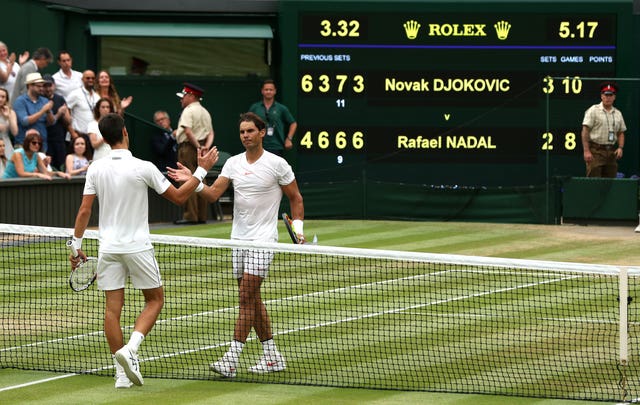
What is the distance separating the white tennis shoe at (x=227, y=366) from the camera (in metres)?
10.9

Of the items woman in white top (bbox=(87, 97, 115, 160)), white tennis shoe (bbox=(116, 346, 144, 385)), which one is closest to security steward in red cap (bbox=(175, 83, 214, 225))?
woman in white top (bbox=(87, 97, 115, 160))

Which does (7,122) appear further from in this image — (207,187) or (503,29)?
(207,187)

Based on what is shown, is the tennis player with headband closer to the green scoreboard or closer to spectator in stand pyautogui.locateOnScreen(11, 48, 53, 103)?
spectator in stand pyautogui.locateOnScreen(11, 48, 53, 103)

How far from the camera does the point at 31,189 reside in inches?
788

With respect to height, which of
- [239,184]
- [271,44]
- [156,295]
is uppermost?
[271,44]

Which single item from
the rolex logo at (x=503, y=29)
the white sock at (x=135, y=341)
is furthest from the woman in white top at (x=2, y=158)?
the white sock at (x=135, y=341)

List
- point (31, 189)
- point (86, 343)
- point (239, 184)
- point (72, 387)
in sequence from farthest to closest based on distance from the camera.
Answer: point (31, 189), point (86, 343), point (239, 184), point (72, 387)

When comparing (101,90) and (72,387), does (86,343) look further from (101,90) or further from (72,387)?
(101,90)

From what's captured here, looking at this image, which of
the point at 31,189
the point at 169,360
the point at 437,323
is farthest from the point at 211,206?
the point at 169,360

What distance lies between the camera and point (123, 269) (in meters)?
10.5

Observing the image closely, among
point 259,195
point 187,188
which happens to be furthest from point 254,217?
point 187,188

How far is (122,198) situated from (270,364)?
1889 millimetres

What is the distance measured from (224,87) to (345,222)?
388 centimetres

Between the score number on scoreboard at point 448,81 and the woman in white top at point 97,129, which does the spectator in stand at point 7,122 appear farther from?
the score number on scoreboard at point 448,81
